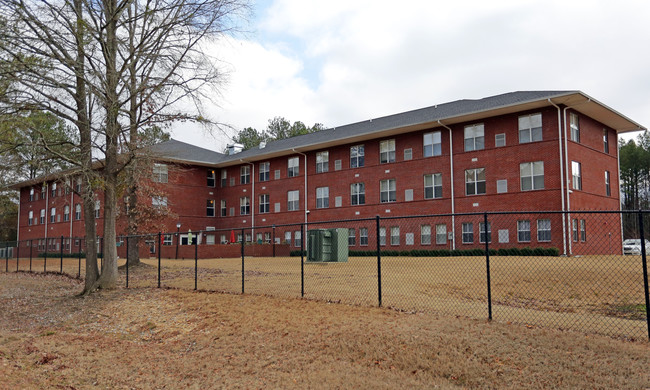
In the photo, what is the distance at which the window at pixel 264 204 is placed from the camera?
44844 mm

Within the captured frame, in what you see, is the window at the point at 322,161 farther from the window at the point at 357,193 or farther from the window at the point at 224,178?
the window at the point at 224,178

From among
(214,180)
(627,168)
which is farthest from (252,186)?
(627,168)

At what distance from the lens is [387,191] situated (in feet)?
120

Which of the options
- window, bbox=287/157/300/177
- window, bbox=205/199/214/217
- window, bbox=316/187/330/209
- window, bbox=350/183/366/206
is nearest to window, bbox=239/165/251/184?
window, bbox=205/199/214/217

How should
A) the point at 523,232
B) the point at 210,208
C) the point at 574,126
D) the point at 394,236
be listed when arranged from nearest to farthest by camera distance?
the point at 523,232 < the point at 574,126 < the point at 394,236 < the point at 210,208


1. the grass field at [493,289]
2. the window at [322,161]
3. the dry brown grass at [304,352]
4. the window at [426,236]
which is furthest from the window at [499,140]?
the dry brown grass at [304,352]

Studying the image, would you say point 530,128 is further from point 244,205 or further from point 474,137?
point 244,205

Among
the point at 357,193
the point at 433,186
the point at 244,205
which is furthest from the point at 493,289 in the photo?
the point at 244,205

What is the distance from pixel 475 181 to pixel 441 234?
3.93 meters

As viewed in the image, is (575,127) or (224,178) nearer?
(575,127)

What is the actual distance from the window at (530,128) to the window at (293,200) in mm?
18861

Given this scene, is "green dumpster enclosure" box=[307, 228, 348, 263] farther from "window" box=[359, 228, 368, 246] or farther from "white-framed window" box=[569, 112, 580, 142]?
"white-framed window" box=[569, 112, 580, 142]

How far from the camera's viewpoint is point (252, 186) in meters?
46.3

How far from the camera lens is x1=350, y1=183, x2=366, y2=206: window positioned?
38031 mm
